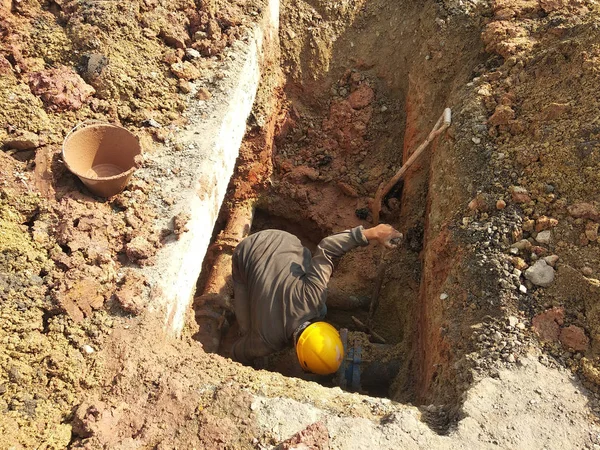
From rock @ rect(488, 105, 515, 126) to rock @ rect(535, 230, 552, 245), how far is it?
1.03 meters

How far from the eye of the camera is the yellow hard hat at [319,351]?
3785 millimetres

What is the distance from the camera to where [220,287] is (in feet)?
16.4

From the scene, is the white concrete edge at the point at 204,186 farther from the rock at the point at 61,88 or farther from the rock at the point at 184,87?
the rock at the point at 61,88

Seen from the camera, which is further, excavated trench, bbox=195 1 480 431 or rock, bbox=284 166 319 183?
rock, bbox=284 166 319 183

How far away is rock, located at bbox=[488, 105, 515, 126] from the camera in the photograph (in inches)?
149

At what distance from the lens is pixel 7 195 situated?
3506 millimetres

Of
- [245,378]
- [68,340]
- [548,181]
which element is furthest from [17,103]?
[548,181]

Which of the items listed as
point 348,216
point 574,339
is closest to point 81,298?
point 348,216

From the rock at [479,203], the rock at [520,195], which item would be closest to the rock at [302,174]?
the rock at [479,203]

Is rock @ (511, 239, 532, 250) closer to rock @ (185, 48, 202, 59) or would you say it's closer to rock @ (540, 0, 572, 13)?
rock @ (540, 0, 572, 13)

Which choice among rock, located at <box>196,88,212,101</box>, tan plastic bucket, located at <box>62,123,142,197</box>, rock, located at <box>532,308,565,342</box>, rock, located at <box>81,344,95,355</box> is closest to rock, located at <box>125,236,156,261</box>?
tan plastic bucket, located at <box>62,123,142,197</box>

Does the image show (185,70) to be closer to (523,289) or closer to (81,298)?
(81,298)

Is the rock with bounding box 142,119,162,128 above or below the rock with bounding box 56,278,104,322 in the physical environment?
above

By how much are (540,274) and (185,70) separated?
3489mm
